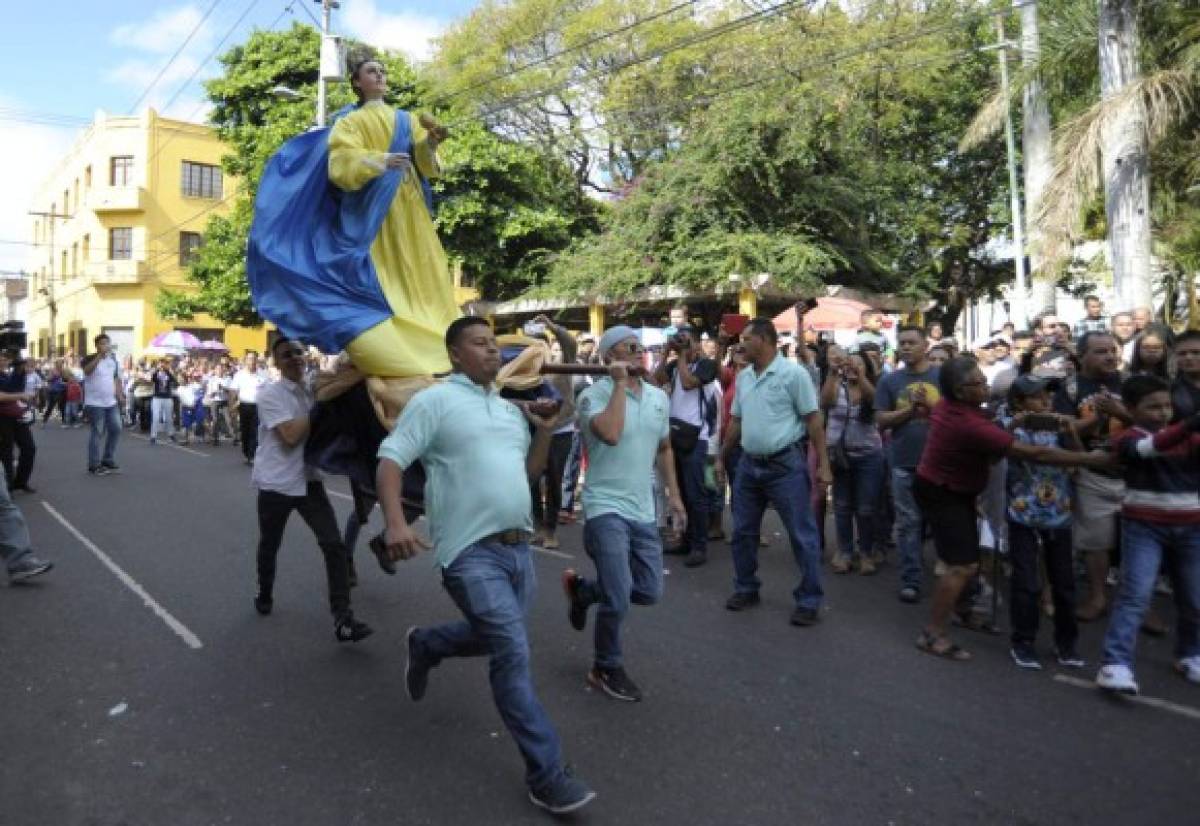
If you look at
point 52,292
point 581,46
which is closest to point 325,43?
point 581,46

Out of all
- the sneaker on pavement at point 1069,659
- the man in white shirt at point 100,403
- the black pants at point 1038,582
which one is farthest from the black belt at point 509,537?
the man in white shirt at point 100,403

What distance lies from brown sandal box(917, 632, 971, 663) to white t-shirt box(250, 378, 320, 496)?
357cm

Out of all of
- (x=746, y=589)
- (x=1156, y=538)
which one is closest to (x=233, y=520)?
(x=746, y=589)

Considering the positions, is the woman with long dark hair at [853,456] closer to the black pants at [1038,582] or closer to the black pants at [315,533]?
the black pants at [1038,582]

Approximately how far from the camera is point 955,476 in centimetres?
512

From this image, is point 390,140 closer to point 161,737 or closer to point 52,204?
point 161,737

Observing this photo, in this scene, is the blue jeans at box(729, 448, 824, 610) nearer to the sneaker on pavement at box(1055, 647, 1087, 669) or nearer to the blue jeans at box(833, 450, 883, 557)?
the sneaker on pavement at box(1055, 647, 1087, 669)

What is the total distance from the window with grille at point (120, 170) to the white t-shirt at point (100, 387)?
30.9 metres

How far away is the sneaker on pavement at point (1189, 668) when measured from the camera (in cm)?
479

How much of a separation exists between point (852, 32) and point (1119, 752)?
881 inches

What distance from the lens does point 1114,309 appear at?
11.2m

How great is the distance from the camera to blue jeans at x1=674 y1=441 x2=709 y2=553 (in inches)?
297

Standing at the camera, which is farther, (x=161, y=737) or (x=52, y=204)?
(x=52, y=204)

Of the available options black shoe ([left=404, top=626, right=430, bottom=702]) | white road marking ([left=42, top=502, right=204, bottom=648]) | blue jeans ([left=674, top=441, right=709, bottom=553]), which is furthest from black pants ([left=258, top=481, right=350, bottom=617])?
blue jeans ([left=674, top=441, right=709, bottom=553])
